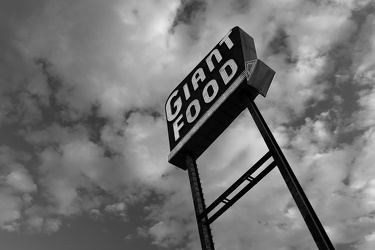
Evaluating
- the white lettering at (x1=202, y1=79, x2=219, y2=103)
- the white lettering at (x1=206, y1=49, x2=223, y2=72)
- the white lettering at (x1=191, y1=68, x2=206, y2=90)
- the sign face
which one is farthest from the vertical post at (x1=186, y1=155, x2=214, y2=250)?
the white lettering at (x1=206, y1=49, x2=223, y2=72)

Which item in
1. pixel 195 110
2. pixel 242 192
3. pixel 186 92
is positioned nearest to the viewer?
pixel 242 192

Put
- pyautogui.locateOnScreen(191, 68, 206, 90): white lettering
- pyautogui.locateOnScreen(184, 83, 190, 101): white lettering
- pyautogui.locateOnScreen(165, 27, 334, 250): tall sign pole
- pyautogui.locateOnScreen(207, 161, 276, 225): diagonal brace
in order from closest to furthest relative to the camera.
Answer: pyautogui.locateOnScreen(207, 161, 276, 225): diagonal brace → pyautogui.locateOnScreen(165, 27, 334, 250): tall sign pole → pyautogui.locateOnScreen(191, 68, 206, 90): white lettering → pyautogui.locateOnScreen(184, 83, 190, 101): white lettering

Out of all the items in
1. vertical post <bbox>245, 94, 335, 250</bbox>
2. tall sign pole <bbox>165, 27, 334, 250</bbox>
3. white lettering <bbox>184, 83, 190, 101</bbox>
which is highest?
white lettering <bbox>184, 83, 190, 101</bbox>

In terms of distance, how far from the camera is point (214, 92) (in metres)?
11.2

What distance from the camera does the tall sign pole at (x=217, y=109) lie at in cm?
899

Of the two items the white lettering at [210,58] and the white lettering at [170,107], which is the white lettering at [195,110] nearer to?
the white lettering at [170,107]

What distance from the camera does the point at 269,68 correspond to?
1034cm

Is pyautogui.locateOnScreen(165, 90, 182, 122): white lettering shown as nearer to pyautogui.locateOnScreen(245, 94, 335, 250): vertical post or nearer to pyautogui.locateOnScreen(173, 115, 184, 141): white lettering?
pyautogui.locateOnScreen(173, 115, 184, 141): white lettering

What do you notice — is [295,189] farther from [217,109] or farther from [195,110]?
[195,110]

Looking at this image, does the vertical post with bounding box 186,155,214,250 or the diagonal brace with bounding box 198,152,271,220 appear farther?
the vertical post with bounding box 186,155,214,250

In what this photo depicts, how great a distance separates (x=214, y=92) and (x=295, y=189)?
4903mm

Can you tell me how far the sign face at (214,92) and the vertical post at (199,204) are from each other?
25.8 inches

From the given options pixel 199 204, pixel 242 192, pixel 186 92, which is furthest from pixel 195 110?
pixel 242 192

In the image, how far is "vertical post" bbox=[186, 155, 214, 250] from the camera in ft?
31.7
